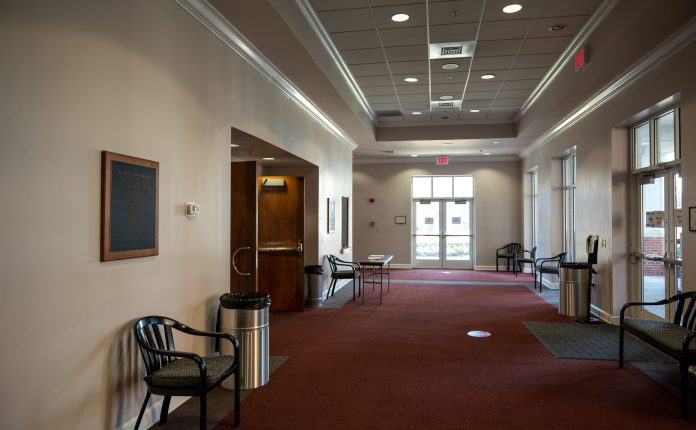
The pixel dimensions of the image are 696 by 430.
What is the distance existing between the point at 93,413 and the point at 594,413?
139 inches

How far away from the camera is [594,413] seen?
3662mm

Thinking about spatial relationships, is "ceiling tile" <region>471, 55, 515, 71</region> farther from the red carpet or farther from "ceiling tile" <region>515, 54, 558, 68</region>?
the red carpet

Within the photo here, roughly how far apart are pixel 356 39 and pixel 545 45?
2.37 metres

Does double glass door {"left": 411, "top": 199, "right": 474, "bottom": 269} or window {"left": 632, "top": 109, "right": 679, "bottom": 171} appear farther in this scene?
double glass door {"left": 411, "top": 199, "right": 474, "bottom": 269}

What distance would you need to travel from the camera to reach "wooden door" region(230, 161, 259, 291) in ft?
18.3

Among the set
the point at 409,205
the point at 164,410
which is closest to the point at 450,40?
the point at 164,410

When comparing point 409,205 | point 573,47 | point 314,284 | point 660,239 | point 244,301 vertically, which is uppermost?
point 573,47

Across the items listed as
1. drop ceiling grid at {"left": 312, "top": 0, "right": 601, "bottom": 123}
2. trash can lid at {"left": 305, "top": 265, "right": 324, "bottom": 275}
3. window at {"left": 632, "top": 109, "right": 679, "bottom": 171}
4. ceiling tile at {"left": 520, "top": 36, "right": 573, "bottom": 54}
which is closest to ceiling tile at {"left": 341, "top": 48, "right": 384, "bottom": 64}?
drop ceiling grid at {"left": 312, "top": 0, "right": 601, "bottom": 123}

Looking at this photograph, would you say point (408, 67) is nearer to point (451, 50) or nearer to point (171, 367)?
point (451, 50)

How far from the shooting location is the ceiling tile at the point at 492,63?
6480mm

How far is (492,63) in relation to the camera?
6.69 meters

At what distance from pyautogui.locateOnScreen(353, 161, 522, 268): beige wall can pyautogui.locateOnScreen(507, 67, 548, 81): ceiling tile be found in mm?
6880

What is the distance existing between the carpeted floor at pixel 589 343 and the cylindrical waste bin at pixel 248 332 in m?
3.19

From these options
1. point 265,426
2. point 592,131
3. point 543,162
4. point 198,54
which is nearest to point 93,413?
point 265,426
